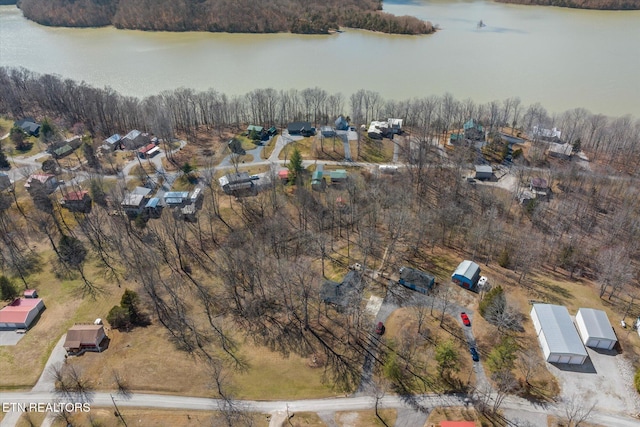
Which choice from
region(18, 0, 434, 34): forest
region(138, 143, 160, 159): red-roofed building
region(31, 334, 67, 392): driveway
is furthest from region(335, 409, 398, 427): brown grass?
region(18, 0, 434, 34): forest

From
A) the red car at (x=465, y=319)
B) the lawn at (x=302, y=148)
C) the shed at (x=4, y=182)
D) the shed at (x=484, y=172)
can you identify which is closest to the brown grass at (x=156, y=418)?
the red car at (x=465, y=319)

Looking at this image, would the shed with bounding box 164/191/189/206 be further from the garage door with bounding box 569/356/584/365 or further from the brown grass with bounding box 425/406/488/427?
the garage door with bounding box 569/356/584/365

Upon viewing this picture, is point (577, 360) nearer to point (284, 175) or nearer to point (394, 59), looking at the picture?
point (284, 175)

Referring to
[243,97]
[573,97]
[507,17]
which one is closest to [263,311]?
[243,97]

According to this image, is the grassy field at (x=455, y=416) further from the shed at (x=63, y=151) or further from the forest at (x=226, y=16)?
the forest at (x=226, y=16)

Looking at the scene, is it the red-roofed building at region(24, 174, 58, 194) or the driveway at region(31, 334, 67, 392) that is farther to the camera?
the red-roofed building at region(24, 174, 58, 194)
